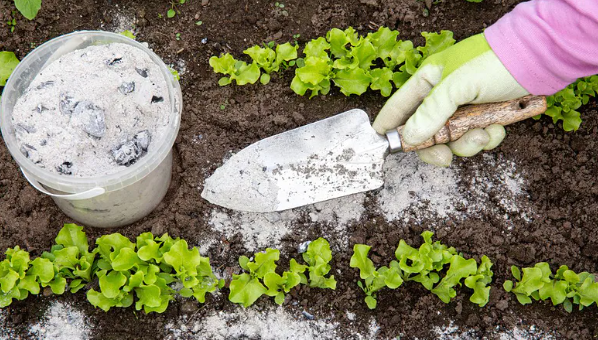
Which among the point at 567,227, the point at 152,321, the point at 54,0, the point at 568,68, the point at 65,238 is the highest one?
the point at 568,68

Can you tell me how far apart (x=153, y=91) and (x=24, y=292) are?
3.17ft

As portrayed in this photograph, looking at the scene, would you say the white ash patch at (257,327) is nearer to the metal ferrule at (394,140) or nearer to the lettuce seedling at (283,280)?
the lettuce seedling at (283,280)

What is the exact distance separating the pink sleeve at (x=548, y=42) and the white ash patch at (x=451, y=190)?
1.56 ft

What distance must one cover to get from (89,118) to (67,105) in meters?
0.11

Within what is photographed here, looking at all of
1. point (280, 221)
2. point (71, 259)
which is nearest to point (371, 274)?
point (280, 221)

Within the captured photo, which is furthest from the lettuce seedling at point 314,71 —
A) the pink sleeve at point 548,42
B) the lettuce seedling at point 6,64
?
the lettuce seedling at point 6,64

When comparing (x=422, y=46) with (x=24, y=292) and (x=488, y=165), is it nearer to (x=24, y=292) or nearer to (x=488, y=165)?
(x=488, y=165)

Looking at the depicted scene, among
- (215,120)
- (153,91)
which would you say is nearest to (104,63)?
(153,91)

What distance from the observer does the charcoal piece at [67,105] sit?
7.11 feet

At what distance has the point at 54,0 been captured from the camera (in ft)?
9.21

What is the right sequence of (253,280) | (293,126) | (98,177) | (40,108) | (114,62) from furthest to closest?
(293,126) < (253,280) < (114,62) < (40,108) < (98,177)

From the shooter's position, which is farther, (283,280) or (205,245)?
(205,245)

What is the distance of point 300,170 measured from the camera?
99.9 inches

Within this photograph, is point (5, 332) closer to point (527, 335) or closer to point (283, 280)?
point (283, 280)
